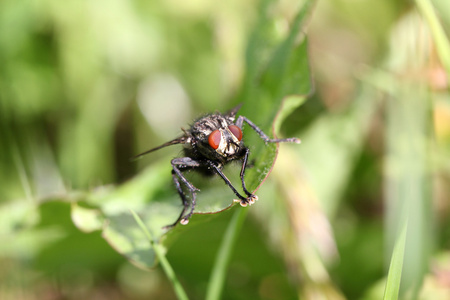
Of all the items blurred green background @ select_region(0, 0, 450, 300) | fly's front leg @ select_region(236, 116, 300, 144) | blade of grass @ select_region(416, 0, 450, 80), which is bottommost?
blurred green background @ select_region(0, 0, 450, 300)

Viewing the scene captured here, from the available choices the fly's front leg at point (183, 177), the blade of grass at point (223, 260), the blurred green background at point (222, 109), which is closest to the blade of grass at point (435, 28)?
the blurred green background at point (222, 109)

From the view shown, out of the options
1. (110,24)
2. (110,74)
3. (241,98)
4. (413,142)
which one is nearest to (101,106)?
(110,74)

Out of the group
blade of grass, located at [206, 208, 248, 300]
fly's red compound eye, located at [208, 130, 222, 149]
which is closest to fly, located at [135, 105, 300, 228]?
fly's red compound eye, located at [208, 130, 222, 149]

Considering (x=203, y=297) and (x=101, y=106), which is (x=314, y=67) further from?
(x=203, y=297)

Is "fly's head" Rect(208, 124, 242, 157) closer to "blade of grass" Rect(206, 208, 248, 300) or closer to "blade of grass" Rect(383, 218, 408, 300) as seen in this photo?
"blade of grass" Rect(206, 208, 248, 300)

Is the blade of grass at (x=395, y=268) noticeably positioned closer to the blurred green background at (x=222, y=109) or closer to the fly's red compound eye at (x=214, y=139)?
the blurred green background at (x=222, y=109)

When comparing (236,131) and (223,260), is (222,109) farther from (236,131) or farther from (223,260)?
(223,260)
